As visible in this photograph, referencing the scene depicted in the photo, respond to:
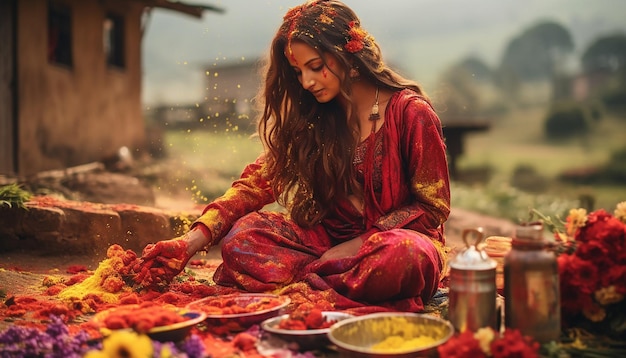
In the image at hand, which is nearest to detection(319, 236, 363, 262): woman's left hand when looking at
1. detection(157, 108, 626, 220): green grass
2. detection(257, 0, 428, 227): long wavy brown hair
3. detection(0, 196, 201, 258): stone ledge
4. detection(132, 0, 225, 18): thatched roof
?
detection(257, 0, 428, 227): long wavy brown hair

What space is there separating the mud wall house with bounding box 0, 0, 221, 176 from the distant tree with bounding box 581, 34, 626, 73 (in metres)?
22.8

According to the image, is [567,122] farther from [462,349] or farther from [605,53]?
[462,349]

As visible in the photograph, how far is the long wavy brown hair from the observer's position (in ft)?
11.4

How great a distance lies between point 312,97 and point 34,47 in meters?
6.40

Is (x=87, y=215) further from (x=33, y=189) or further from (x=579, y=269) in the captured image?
(x=579, y=269)

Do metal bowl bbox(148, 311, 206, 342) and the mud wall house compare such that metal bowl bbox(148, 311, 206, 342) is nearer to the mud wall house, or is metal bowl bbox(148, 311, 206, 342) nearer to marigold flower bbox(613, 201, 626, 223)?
marigold flower bbox(613, 201, 626, 223)

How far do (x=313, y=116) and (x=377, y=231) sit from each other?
787 mm

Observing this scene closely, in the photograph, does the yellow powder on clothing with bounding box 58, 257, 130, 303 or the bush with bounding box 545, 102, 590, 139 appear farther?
the bush with bounding box 545, 102, 590, 139

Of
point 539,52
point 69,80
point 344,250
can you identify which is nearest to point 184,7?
point 69,80

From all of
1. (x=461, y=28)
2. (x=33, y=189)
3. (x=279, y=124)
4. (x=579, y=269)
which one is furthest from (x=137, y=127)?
(x=461, y=28)

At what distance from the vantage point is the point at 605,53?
3131 centimetres

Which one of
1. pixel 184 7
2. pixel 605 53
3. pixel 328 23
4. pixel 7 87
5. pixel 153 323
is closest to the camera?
pixel 153 323

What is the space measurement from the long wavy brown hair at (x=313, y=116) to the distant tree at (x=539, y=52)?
110ft

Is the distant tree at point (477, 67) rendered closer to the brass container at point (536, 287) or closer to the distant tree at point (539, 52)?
the distant tree at point (539, 52)
